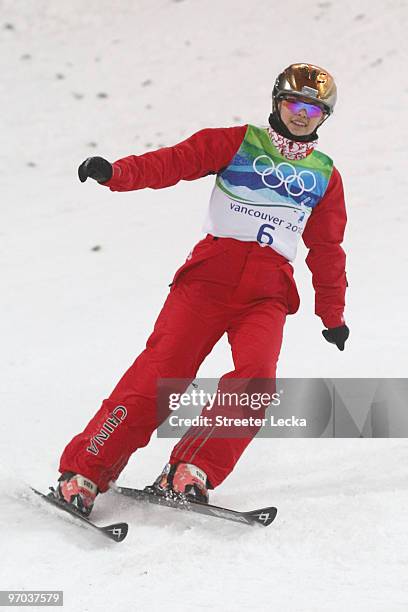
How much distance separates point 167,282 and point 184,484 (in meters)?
3.78

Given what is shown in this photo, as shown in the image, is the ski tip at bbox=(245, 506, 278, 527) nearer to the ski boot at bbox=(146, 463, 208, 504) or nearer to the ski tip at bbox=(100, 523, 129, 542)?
the ski boot at bbox=(146, 463, 208, 504)

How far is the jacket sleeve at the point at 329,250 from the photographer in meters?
4.21

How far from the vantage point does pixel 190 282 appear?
4.18m

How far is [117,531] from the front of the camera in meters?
3.59

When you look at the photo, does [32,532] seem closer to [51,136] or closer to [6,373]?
[6,373]

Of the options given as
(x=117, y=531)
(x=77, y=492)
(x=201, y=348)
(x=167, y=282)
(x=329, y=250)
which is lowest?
(x=117, y=531)

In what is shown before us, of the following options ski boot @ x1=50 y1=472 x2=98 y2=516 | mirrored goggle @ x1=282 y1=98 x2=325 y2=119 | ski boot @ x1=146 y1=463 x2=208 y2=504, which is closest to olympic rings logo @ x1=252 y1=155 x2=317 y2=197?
mirrored goggle @ x1=282 y1=98 x2=325 y2=119

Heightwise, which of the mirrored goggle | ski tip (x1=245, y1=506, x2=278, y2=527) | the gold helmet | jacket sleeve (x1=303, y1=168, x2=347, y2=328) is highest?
the gold helmet

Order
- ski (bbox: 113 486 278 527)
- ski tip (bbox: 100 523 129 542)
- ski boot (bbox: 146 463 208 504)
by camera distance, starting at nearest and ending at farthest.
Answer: ski tip (bbox: 100 523 129 542)
ski (bbox: 113 486 278 527)
ski boot (bbox: 146 463 208 504)

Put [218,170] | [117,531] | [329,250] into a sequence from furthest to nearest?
1. [329,250]
2. [218,170]
3. [117,531]

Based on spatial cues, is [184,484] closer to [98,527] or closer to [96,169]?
[98,527]

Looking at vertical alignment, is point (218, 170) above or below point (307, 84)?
below

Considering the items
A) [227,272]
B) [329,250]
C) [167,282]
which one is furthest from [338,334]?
[167,282]

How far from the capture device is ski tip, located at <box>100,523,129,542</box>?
11.7 feet
